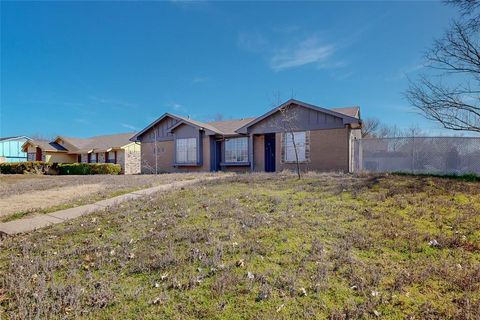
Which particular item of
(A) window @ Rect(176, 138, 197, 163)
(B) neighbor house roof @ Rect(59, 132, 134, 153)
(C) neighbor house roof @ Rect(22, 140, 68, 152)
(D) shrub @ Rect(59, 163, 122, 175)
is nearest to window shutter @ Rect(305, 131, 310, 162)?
(A) window @ Rect(176, 138, 197, 163)

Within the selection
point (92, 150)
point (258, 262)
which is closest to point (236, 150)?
point (258, 262)

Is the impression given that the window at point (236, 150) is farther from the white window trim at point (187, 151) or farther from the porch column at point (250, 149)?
the white window trim at point (187, 151)

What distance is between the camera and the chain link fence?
40.3ft

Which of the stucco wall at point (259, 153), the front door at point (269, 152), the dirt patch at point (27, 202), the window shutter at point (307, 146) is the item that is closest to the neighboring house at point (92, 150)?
the stucco wall at point (259, 153)

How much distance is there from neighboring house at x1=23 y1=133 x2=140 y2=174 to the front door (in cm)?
1754

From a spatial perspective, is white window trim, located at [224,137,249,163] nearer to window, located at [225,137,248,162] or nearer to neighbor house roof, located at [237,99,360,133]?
window, located at [225,137,248,162]

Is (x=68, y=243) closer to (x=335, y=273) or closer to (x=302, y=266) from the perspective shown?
(x=302, y=266)

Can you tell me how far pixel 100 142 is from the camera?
33.3m

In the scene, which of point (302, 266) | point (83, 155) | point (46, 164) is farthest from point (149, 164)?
point (302, 266)

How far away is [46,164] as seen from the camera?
91.0 ft

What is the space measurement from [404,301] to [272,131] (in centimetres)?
1444

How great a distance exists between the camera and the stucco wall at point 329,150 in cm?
1489

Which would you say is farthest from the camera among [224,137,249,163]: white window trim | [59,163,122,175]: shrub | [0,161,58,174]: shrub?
[0,161,58,174]: shrub

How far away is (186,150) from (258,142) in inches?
227
